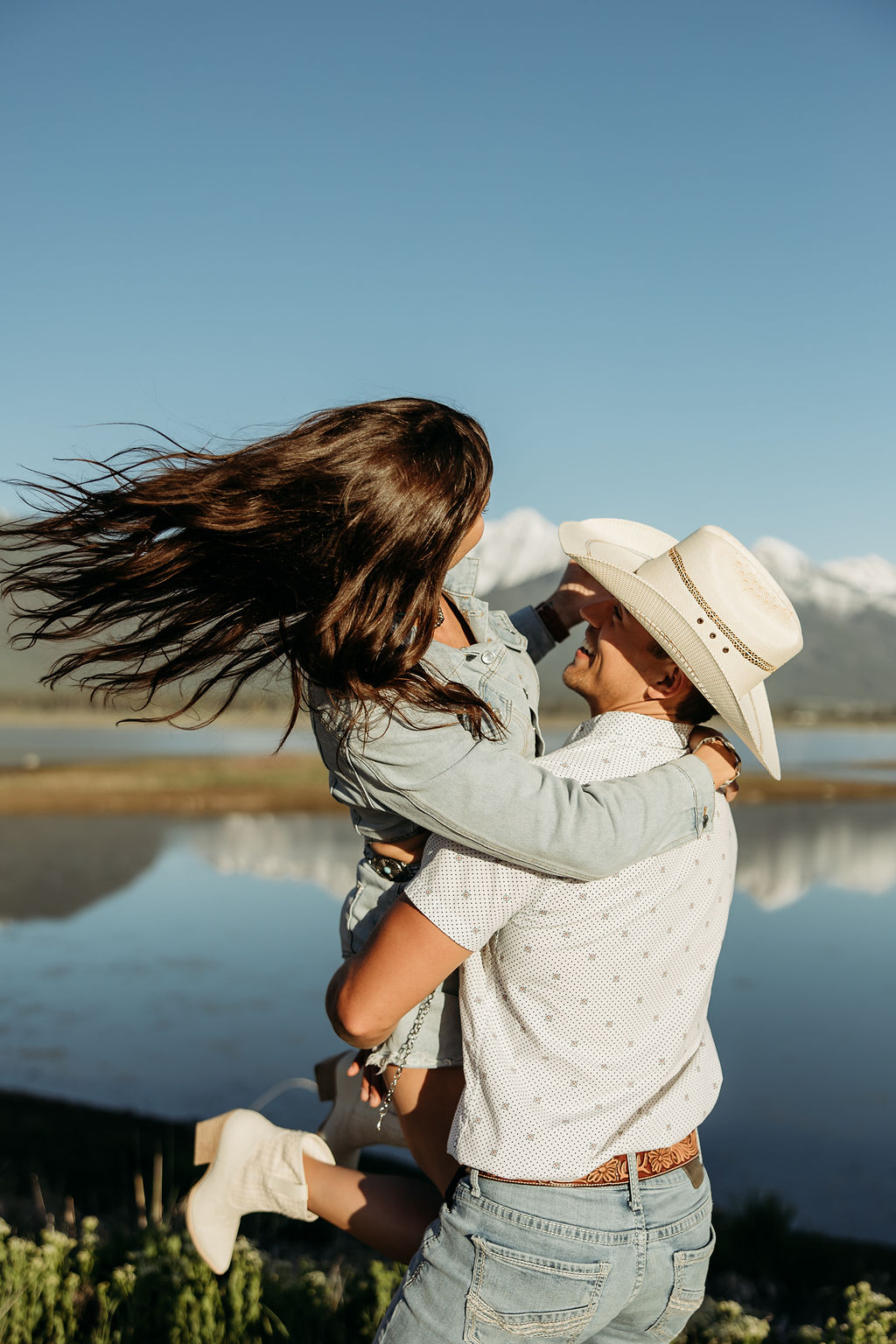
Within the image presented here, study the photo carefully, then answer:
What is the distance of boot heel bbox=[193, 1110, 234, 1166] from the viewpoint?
244cm

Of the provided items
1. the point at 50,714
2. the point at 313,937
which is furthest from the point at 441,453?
the point at 50,714

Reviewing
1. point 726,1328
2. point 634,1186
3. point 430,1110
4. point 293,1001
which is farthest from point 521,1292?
point 293,1001

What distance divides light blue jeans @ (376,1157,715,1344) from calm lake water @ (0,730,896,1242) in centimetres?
590

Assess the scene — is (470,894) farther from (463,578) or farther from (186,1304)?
(186,1304)

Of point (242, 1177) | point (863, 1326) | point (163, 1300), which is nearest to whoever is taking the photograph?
point (242, 1177)

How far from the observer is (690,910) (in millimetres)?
1699

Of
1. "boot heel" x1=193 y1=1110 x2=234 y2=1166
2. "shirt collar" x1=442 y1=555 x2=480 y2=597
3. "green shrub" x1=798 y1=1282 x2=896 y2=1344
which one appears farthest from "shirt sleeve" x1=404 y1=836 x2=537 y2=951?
"green shrub" x1=798 y1=1282 x2=896 y2=1344

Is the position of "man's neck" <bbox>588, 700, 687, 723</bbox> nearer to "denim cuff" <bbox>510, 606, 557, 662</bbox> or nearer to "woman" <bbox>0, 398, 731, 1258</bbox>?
"woman" <bbox>0, 398, 731, 1258</bbox>

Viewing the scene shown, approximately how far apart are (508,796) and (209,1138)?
148 cm

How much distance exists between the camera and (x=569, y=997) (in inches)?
63.2

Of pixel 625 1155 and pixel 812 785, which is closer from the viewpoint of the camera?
pixel 625 1155

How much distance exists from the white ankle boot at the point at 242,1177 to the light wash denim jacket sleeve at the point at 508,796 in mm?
1055

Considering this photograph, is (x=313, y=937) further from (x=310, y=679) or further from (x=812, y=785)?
(x=812, y=785)

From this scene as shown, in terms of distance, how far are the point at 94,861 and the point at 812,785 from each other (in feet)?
74.6
